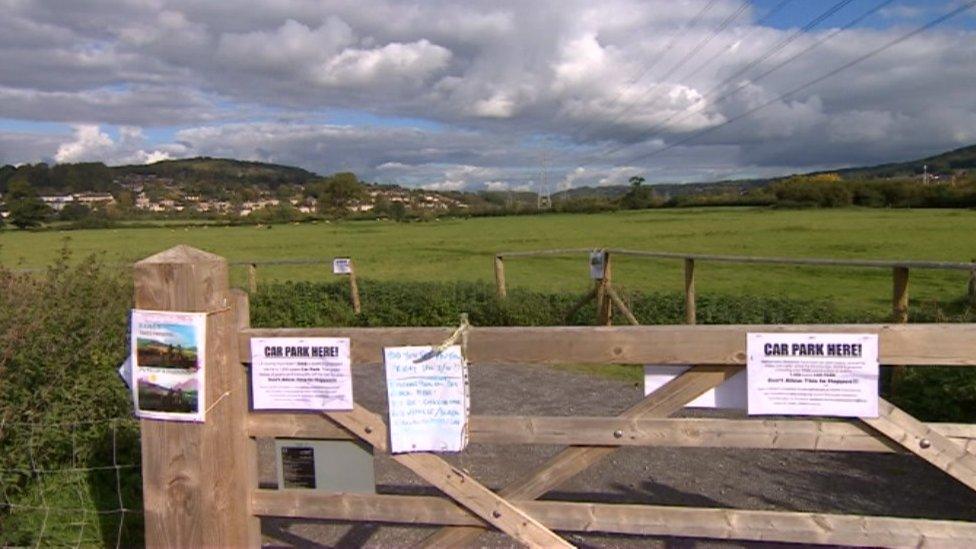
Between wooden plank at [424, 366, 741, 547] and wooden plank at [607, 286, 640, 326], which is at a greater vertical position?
wooden plank at [424, 366, 741, 547]

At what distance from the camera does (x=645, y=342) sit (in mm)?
3197

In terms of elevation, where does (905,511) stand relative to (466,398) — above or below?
below

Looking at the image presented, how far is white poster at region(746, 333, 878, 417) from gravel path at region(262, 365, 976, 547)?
5.47ft

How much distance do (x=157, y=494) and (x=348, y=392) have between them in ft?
3.19

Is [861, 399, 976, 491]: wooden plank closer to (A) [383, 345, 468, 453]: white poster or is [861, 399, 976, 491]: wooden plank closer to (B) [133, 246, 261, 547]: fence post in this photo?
(A) [383, 345, 468, 453]: white poster

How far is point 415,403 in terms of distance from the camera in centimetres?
342

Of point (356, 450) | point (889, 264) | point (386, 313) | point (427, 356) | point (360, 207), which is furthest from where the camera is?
point (360, 207)

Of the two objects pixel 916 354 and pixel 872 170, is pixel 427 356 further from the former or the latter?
pixel 872 170

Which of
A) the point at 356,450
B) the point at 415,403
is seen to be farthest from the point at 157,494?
the point at 415,403

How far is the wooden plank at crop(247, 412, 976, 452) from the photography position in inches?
124

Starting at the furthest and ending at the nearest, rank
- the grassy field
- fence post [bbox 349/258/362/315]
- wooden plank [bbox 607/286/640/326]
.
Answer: the grassy field → fence post [bbox 349/258/362/315] → wooden plank [bbox 607/286/640/326]

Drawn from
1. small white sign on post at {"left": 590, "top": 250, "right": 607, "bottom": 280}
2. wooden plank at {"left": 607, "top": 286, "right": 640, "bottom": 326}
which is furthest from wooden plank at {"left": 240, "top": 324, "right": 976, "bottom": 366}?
small white sign on post at {"left": 590, "top": 250, "right": 607, "bottom": 280}

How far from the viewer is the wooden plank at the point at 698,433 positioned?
124 inches

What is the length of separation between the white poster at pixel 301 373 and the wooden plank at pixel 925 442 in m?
2.05
